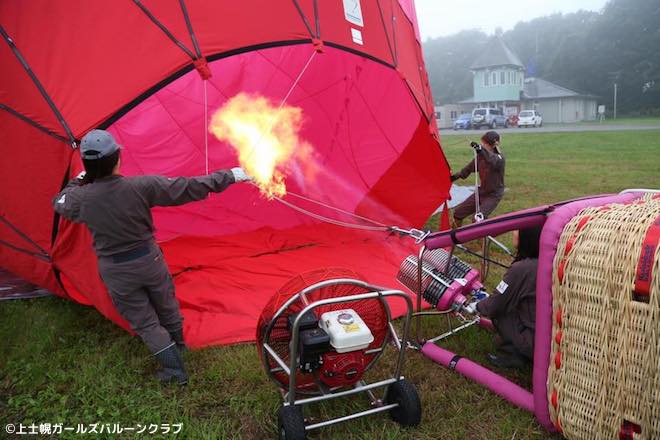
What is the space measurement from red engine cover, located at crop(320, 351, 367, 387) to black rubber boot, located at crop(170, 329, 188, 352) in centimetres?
125

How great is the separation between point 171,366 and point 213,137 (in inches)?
136

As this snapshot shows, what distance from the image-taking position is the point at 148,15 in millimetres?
3275

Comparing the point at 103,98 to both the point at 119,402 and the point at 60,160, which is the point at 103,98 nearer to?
the point at 60,160

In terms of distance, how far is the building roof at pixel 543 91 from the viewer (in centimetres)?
4278

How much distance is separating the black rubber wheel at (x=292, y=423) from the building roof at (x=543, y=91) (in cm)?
4544

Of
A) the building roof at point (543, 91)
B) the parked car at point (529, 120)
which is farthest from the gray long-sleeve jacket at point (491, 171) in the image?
the building roof at point (543, 91)

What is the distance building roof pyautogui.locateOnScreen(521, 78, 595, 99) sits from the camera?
42.8m

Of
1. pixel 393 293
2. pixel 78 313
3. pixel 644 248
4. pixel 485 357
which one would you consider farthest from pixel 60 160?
pixel 644 248

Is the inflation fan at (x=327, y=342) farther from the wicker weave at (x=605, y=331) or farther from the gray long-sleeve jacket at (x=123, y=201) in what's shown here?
the gray long-sleeve jacket at (x=123, y=201)

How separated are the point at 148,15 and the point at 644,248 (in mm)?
3022

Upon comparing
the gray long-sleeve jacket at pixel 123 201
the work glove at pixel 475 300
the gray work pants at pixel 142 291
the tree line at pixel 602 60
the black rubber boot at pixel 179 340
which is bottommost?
the black rubber boot at pixel 179 340

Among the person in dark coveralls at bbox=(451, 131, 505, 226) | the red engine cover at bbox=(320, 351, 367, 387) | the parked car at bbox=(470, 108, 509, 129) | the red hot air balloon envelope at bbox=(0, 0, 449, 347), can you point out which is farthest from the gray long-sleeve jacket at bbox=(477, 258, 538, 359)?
the parked car at bbox=(470, 108, 509, 129)

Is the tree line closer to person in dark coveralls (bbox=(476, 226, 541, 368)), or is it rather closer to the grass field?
person in dark coveralls (bbox=(476, 226, 541, 368))

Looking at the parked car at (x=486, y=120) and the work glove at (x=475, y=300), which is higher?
the parked car at (x=486, y=120)
